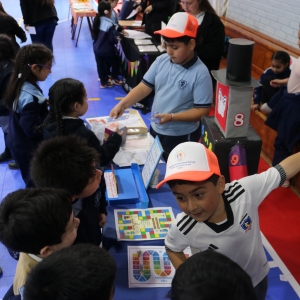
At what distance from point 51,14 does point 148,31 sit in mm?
1516

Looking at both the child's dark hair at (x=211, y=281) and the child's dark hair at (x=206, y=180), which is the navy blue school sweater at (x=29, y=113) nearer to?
the child's dark hair at (x=206, y=180)

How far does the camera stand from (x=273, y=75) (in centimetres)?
379

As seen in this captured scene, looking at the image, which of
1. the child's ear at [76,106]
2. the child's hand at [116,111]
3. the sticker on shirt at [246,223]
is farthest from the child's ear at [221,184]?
the child's hand at [116,111]

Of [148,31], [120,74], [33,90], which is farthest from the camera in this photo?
[120,74]

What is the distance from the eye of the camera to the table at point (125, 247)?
1.48 m

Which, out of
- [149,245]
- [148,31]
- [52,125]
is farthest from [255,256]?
[148,31]

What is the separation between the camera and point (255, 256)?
144cm

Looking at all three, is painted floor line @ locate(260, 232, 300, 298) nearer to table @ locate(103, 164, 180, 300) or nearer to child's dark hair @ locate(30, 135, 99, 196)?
table @ locate(103, 164, 180, 300)

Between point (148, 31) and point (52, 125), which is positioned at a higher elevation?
point (52, 125)

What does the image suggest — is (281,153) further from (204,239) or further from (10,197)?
(10,197)

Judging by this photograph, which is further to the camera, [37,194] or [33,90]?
[33,90]

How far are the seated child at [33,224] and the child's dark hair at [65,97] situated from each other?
83cm

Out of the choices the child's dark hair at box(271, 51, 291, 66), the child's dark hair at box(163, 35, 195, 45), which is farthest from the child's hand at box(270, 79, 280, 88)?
the child's dark hair at box(163, 35, 195, 45)

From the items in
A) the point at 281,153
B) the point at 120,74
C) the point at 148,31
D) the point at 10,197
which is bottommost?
the point at 120,74
